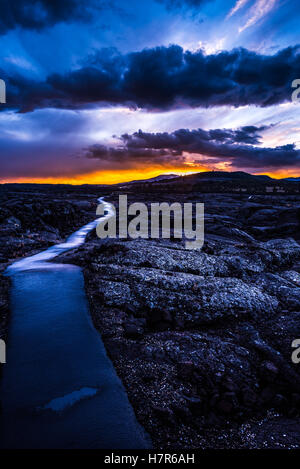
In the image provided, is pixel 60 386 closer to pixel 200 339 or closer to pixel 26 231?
pixel 200 339

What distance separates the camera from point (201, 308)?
13.5m

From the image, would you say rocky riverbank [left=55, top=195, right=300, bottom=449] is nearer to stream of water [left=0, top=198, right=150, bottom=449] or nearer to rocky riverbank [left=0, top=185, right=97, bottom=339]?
stream of water [left=0, top=198, right=150, bottom=449]

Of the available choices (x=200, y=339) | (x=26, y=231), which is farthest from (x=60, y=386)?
(x=26, y=231)

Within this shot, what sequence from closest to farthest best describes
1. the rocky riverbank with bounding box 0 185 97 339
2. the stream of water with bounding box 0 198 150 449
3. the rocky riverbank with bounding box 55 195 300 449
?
1. the stream of water with bounding box 0 198 150 449
2. the rocky riverbank with bounding box 55 195 300 449
3. the rocky riverbank with bounding box 0 185 97 339

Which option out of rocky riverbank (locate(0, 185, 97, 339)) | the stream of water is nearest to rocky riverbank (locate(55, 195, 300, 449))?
the stream of water

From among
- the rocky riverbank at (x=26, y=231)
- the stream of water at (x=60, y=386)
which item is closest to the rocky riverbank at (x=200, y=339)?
the stream of water at (x=60, y=386)

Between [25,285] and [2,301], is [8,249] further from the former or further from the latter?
[2,301]

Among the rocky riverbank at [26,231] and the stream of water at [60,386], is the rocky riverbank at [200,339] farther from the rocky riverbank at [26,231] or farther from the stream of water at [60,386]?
the rocky riverbank at [26,231]

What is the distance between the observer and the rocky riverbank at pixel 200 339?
760 cm

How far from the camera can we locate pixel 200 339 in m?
11.2

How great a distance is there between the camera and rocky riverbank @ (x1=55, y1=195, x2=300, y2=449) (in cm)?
760
